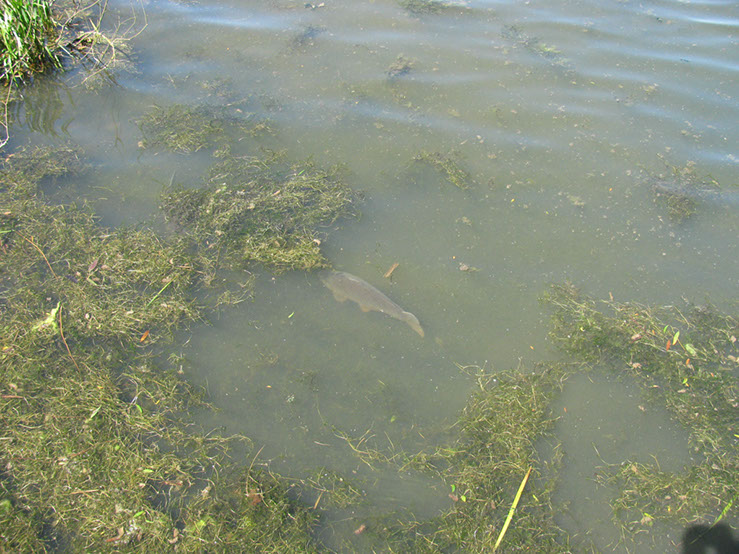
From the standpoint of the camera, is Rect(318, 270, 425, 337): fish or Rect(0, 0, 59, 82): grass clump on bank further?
Rect(0, 0, 59, 82): grass clump on bank

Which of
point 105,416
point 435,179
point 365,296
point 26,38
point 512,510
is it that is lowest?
point 512,510

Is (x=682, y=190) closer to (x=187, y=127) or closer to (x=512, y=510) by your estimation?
(x=512, y=510)

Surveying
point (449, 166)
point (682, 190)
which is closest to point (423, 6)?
point (449, 166)

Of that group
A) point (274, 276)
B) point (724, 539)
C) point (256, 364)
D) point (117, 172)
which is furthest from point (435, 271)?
point (117, 172)

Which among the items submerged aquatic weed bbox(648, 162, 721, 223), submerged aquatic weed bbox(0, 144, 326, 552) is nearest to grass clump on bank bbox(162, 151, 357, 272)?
submerged aquatic weed bbox(0, 144, 326, 552)

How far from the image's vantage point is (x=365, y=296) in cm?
413

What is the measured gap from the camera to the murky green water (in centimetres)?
367

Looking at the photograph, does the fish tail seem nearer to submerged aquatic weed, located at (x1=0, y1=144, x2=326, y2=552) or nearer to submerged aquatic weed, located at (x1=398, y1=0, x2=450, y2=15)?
submerged aquatic weed, located at (x1=0, y1=144, x2=326, y2=552)

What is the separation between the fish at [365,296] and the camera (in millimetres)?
4086

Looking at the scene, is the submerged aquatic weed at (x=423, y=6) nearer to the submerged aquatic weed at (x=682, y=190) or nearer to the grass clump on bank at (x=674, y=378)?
the submerged aquatic weed at (x=682, y=190)

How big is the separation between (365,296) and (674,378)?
260 centimetres

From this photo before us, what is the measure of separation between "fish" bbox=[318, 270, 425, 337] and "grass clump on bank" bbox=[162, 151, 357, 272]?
275 mm

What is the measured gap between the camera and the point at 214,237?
15.0 ft

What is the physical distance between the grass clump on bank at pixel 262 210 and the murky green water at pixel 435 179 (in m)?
0.20
